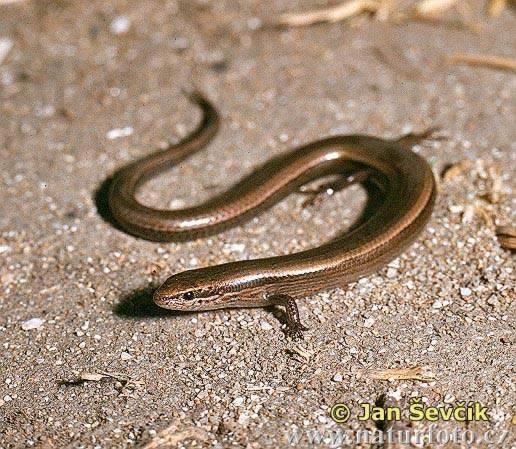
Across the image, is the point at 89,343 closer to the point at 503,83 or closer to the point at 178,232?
the point at 178,232

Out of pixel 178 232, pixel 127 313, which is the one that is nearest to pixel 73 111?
pixel 178 232

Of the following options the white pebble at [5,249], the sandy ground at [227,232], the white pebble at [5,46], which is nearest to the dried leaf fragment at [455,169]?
the sandy ground at [227,232]

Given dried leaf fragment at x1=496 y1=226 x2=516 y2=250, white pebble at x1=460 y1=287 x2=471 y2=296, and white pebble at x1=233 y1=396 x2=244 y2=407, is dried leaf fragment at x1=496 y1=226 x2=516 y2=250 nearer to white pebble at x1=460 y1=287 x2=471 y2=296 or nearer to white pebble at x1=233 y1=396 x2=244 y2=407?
white pebble at x1=460 y1=287 x2=471 y2=296

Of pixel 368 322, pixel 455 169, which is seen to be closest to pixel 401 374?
pixel 368 322

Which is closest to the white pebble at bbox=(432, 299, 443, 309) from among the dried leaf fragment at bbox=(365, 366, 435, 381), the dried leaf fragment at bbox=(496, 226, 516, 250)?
the dried leaf fragment at bbox=(365, 366, 435, 381)

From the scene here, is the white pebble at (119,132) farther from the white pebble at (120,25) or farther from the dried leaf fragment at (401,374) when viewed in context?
the dried leaf fragment at (401,374)
